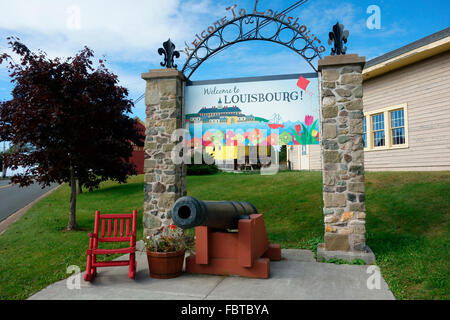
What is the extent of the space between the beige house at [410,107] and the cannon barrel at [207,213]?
31.5ft

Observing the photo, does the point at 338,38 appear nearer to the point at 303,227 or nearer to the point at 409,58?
the point at 303,227

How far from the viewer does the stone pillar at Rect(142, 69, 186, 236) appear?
22.3 ft

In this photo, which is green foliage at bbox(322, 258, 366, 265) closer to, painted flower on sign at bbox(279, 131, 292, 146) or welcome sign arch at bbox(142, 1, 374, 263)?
welcome sign arch at bbox(142, 1, 374, 263)

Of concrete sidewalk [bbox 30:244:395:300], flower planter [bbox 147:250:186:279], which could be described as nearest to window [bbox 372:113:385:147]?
concrete sidewalk [bbox 30:244:395:300]

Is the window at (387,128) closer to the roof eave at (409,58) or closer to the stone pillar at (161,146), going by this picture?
the roof eave at (409,58)

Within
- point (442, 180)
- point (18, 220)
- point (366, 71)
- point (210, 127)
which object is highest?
point (366, 71)

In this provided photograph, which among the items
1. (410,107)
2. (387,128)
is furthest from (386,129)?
(410,107)

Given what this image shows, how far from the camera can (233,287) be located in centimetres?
450

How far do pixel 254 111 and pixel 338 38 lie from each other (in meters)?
2.08

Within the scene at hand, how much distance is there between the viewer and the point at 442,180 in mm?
10258

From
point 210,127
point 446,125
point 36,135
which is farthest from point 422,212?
point 36,135

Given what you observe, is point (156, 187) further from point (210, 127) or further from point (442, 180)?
point (442, 180)

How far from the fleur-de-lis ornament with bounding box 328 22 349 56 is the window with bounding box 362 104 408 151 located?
7.74 metres

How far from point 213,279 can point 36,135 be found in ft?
22.0
